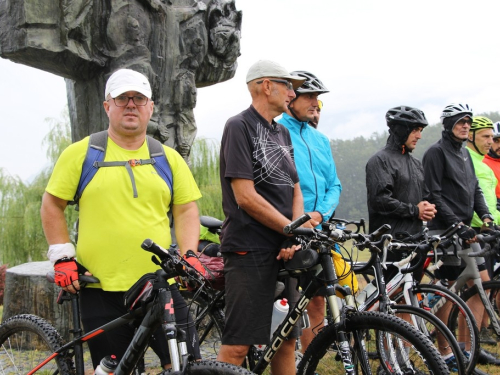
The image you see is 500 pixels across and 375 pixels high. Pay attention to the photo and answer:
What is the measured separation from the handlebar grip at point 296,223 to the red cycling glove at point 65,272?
1.14m

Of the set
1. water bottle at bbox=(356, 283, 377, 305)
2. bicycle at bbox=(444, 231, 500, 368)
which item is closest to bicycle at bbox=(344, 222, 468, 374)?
water bottle at bbox=(356, 283, 377, 305)

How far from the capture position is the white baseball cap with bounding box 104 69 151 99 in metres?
3.60

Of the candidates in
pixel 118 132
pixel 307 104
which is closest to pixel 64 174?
pixel 118 132

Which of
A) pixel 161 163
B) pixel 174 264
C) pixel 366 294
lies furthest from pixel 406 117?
pixel 174 264

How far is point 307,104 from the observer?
17.1 feet

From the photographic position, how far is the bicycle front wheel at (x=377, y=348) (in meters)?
3.64

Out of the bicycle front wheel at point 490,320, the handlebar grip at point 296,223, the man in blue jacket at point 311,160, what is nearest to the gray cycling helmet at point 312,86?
the man in blue jacket at point 311,160

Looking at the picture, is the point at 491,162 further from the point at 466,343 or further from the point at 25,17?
the point at 25,17

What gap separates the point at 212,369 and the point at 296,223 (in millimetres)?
1041

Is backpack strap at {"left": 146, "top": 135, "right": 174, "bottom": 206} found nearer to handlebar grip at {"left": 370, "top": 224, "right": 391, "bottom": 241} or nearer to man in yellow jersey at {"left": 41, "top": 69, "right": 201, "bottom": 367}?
man in yellow jersey at {"left": 41, "top": 69, "right": 201, "bottom": 367}

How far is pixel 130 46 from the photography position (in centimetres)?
672

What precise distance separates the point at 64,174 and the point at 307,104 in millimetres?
2252

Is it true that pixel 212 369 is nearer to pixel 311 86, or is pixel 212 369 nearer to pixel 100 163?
pixel 100 163

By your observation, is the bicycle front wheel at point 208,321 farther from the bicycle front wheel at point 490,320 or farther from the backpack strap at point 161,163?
the bicycle front wheel at point 490,320
